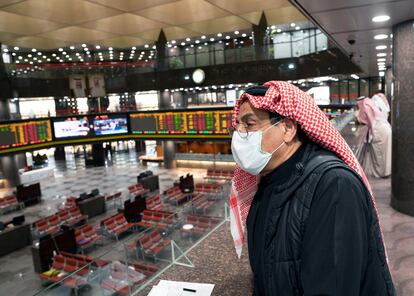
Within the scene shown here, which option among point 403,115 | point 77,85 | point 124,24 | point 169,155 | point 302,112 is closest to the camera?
point 302,112

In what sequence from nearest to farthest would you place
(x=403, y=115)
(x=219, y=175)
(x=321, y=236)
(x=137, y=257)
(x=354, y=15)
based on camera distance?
(x=321, y=236) → (x=354, y=15) → (x=403, y=115) → (x=137, y=257) → (x=219, y=175)

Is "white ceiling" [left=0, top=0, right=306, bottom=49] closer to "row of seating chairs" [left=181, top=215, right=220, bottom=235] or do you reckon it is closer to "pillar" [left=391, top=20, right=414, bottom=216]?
"pillar" [left=391, top=20, right=414, bottom=216]

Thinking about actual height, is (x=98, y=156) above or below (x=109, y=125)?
below

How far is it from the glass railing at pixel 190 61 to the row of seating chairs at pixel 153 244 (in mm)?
11281

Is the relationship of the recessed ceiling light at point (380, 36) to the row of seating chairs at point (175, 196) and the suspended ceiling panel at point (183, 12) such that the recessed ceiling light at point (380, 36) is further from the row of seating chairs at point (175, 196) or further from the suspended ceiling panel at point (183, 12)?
the row of seating chairs at point (175, 196)

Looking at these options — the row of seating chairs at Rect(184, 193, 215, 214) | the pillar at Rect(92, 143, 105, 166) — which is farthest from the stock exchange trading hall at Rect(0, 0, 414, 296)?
the row of seating chairs at Rect(184, 193, 215, 214)

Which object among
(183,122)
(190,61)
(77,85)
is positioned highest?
(190,61)

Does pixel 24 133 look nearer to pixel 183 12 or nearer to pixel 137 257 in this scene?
pixel 183 12

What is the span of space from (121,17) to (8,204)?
32.4ft

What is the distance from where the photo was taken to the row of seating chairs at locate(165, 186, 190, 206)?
15.2 m

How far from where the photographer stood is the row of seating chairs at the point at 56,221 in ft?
40.1

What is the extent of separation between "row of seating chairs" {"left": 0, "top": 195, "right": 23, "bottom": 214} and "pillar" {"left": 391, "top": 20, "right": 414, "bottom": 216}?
51.9ft

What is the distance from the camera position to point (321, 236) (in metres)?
1.23

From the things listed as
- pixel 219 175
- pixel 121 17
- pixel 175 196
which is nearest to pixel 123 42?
pixel 121 17
